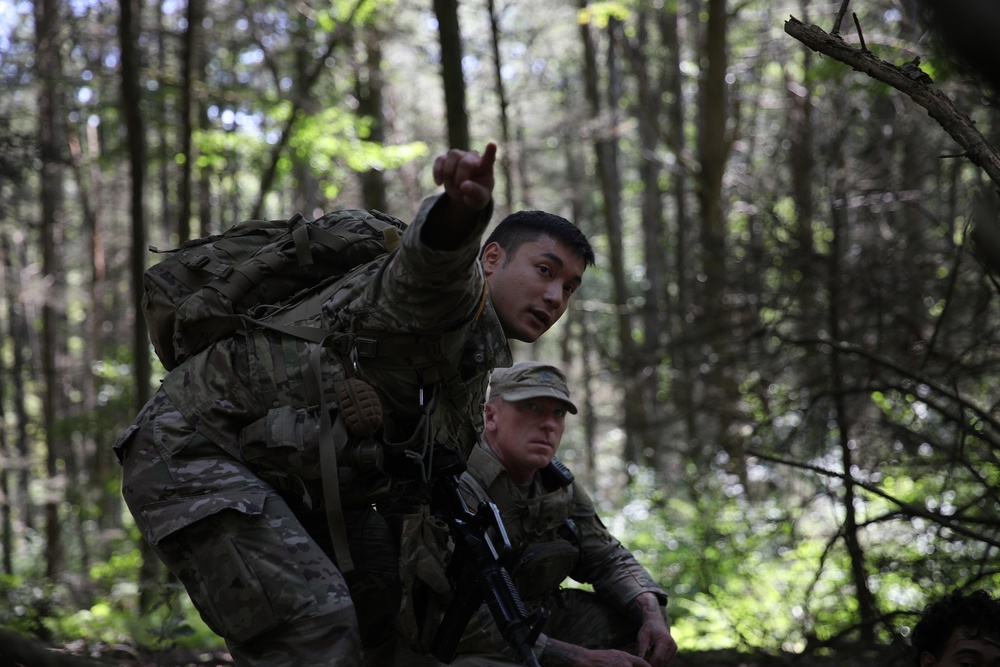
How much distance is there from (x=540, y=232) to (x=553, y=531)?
57.1 inches

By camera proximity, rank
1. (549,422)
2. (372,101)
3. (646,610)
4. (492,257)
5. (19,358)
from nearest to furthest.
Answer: (492,257), (646,610), (549,422), (372,101), (19,358)

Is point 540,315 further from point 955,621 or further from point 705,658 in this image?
point 705,658

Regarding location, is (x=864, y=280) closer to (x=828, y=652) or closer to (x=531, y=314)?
(x=828, y=652)

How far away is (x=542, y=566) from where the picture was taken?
A: 3.65 metres

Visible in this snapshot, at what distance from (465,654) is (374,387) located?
1.33m

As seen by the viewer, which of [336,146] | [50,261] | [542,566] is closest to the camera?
[542,566]

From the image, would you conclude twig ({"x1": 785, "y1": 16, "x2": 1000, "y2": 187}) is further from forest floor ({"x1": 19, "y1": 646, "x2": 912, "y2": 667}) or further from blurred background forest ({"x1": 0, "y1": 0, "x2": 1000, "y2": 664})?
forest floor ({"x1": 19, "y1": 646, "x2": 912, "y2": 667})

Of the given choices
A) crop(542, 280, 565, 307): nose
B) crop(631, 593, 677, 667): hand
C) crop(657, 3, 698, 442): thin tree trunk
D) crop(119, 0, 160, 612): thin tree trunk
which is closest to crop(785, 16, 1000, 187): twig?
crop(542, 280, 565, 307): nose

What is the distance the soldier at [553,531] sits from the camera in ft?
12.1

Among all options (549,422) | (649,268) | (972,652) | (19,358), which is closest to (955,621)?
(972,652)

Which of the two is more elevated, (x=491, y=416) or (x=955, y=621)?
(x=491, y=416)

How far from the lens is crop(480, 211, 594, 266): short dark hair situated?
10.2 feet

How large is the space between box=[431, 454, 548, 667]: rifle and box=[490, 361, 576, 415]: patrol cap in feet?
2.91

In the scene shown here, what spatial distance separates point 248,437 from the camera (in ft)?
8.88
